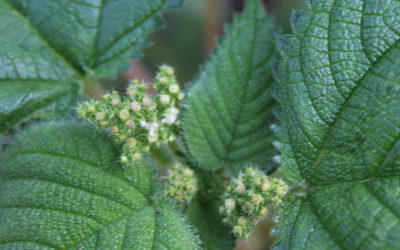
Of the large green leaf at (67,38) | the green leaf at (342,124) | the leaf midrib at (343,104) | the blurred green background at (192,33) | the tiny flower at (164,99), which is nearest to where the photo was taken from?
the green leaf at (342,124)

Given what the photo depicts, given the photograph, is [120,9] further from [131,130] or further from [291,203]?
[291,203]

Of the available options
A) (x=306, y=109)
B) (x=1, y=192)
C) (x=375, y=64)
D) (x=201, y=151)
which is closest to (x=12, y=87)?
(x=1, y=192)

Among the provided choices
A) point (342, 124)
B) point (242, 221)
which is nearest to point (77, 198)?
point (242, 221)

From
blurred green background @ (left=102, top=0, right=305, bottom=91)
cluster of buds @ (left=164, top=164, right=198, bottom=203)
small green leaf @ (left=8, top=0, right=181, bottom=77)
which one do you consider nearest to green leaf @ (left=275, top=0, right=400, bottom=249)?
cluster of buds @ (left=164, top=164, right=198, bottom=203)

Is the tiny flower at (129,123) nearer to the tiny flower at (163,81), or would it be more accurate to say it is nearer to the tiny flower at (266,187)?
the tiny flower at (163,81)

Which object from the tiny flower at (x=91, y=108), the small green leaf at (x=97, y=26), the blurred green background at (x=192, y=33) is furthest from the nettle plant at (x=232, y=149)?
the blurred green background at (x=192, y=33)

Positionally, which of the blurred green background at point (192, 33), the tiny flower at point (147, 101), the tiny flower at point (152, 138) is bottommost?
the tiny flower at point (152, 138)

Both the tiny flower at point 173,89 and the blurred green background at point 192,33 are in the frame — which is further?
the blurred green background at point 192,33
